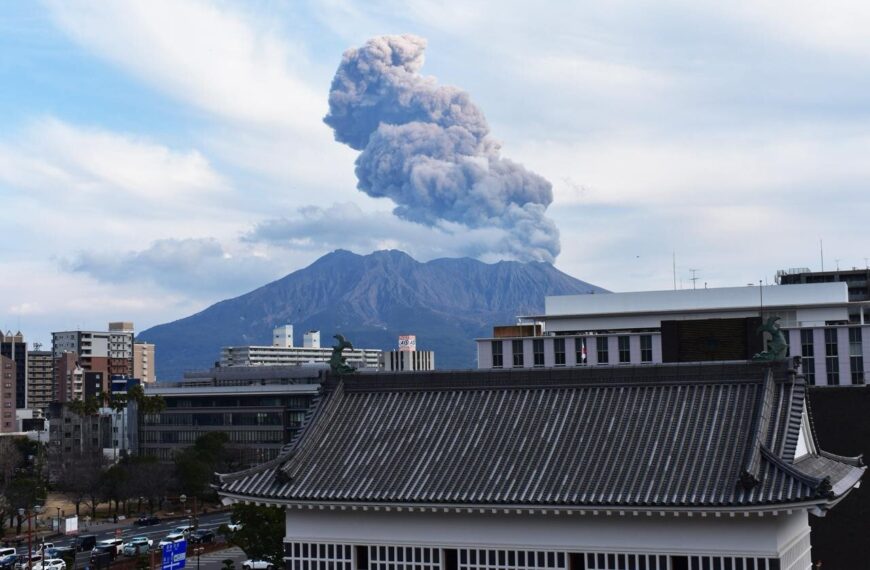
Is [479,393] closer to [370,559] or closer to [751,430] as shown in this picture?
[370,559]

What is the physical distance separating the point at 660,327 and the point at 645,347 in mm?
12638

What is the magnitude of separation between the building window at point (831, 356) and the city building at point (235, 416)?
75793mm

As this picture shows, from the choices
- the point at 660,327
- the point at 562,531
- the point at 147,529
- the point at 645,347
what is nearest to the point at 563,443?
the point at 562,531

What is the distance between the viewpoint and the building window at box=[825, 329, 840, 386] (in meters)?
84.1

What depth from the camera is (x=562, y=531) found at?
31.2 meters

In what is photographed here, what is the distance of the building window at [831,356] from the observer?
84062 mm

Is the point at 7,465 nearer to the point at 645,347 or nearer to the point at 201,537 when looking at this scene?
the point at 201,537

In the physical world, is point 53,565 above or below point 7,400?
below

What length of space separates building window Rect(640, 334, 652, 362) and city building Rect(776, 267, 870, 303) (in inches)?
2512

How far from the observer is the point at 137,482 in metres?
115

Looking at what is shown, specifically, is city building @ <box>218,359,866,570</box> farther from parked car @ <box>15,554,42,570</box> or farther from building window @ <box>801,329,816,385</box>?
building window @ <box>801,329,816,385</box>

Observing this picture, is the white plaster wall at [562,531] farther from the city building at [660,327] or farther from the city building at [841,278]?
the city building at [841,278]

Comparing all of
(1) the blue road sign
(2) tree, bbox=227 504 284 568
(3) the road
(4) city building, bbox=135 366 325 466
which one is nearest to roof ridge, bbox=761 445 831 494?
(1) the blue road sign

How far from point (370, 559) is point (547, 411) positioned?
7139mm
